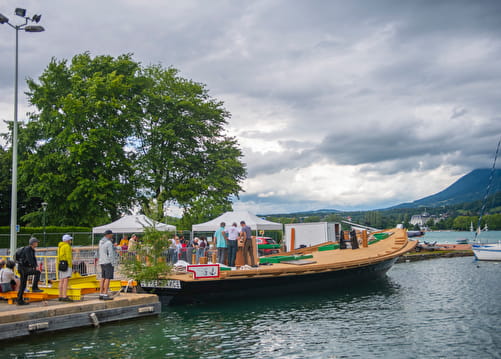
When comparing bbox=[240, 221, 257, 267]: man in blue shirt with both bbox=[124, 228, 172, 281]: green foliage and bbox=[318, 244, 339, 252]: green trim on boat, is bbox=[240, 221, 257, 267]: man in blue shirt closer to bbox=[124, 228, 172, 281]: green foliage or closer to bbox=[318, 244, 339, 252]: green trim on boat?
bbox=[124, 228, 172, 281]: green foliage

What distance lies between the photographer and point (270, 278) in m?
17.2

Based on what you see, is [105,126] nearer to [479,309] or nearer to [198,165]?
[198,165]

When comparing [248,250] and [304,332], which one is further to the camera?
[248,250]

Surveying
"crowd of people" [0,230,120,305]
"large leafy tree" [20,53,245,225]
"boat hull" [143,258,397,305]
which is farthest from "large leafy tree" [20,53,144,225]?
"crowd of people" [0,230,120,305]

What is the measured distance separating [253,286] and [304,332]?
196 inches

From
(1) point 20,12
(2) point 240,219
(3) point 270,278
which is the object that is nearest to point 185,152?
(2) point 240,219

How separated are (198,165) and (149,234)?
2519 cm

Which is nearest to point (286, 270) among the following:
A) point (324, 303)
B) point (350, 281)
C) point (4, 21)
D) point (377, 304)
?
point (324, 303)

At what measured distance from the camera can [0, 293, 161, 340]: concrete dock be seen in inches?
425

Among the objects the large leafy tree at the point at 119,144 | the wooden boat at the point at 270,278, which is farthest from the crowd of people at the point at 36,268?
the large leafy tree at the point at 119,144

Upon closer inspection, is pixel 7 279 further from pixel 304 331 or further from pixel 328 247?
pixel 328 247

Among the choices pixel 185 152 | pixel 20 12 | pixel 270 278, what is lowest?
pixel 270 278

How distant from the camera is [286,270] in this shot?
17.4 meters

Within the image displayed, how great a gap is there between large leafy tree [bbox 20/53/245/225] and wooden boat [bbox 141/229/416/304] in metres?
15.6
